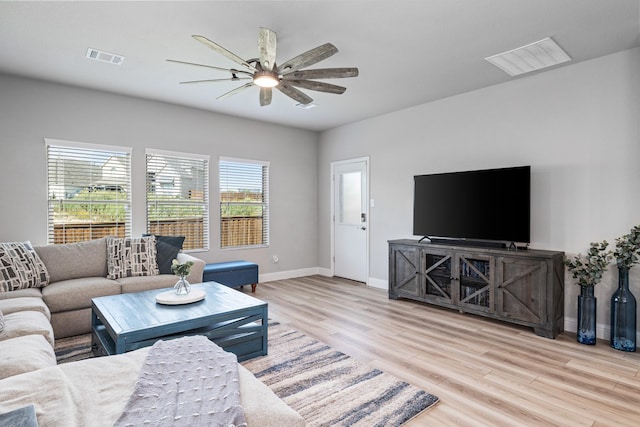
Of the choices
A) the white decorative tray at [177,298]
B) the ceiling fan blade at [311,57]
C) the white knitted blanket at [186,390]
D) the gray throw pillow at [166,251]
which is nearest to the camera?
the white knitted blanket at [186,390]

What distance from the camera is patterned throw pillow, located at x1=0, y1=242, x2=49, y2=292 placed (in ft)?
10.6

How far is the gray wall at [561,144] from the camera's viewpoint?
327 centimetres

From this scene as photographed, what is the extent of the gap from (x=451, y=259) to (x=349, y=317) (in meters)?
Result: 1.40

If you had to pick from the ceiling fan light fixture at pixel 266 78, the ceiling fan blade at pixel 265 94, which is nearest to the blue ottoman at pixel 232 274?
the ceiling fan blade at pixel 265 94

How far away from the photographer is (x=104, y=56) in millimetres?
3373

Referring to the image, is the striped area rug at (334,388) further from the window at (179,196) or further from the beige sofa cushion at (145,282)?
the window at (179,196)

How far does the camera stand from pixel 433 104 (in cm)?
479

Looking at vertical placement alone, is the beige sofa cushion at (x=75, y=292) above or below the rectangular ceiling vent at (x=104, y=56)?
below

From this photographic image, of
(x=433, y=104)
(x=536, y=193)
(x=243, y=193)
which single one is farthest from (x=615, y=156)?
(x=243, y=193)

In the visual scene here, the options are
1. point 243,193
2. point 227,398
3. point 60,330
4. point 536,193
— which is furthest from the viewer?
point 243,193

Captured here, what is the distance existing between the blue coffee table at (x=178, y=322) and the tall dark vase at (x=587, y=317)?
2924mm

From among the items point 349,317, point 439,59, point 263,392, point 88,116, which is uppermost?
point 439,59

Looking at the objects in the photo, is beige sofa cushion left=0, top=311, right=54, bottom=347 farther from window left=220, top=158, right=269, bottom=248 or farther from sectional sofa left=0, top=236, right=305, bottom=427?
window left=220, top=158, right=269, bottom=248

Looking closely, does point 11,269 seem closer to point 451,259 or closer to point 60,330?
point 60,330
